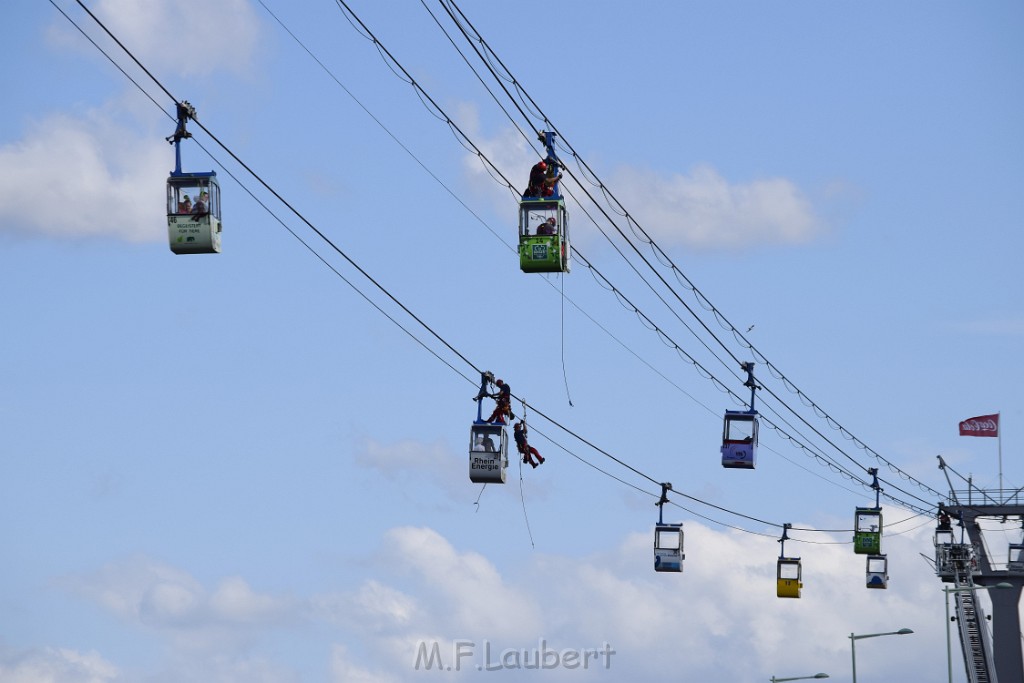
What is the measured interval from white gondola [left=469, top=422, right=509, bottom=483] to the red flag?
159ft

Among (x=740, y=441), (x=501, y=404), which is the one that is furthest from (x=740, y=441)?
(x=501, y=404)

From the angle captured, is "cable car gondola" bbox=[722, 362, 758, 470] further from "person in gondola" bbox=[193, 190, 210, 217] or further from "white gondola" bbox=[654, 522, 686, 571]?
"person in gondola" bbox=[193, 190, 210, 217]

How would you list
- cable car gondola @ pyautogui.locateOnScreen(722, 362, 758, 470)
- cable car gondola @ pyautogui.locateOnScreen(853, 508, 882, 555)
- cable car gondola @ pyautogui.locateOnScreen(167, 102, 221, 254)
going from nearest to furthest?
cable car gondola @ pyautogui.locateOnScreen(167, 102, 221, 254), cable car gondola @ pyautogui.locateOnScreen(722, 362, 758, 470), cable car gondola @ pyautogui.locateOnScreen(853, 508, 882, 555)

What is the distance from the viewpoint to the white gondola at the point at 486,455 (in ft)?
133

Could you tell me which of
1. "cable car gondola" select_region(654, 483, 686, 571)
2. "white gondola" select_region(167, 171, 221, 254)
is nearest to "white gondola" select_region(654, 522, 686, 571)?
"cable car gondola" select_region(654, 483, 686, 571)

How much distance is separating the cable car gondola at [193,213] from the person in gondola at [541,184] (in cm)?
934

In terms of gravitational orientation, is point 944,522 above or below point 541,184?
below

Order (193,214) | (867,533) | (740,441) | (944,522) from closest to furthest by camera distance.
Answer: (193,214) → (740,441) → (867,533) → (944,522)

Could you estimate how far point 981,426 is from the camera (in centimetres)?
8456

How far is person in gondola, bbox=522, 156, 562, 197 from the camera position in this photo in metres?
37.3

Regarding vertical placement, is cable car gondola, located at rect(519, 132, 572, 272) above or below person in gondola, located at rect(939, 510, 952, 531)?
above

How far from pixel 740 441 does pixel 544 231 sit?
16786 mm

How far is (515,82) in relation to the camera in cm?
3428

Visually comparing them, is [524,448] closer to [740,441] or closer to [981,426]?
[740,441]
